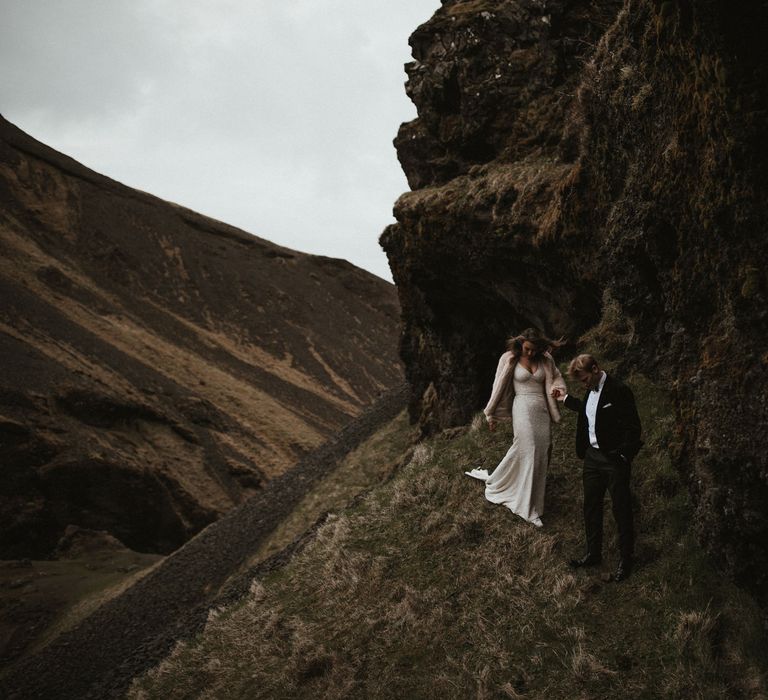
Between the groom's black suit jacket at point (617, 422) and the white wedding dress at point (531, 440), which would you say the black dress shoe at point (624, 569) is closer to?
the groom's black suit jacket at point (617, 422)

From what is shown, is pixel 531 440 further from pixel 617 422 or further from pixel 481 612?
pixel 481 612

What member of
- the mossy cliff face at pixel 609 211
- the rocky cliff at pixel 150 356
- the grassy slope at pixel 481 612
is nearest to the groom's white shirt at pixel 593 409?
the mossy cliff face at pixel 609 211

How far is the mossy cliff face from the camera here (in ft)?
16.8

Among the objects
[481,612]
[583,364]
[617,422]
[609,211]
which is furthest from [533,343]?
[481,612]

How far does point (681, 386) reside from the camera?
20.6 ft

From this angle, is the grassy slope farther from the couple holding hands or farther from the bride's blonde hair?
the bride's blonde hair

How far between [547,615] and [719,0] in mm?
5462

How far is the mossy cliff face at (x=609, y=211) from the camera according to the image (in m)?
5.11

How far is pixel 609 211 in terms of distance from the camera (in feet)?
29.4

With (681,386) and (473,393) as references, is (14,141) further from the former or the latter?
(681,386)

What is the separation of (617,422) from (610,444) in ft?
0.74

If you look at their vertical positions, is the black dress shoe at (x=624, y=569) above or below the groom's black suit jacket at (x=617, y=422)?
below

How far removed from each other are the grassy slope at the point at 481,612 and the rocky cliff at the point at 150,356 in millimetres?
19010

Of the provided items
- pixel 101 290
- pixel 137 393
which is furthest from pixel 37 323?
pixel 101 290
